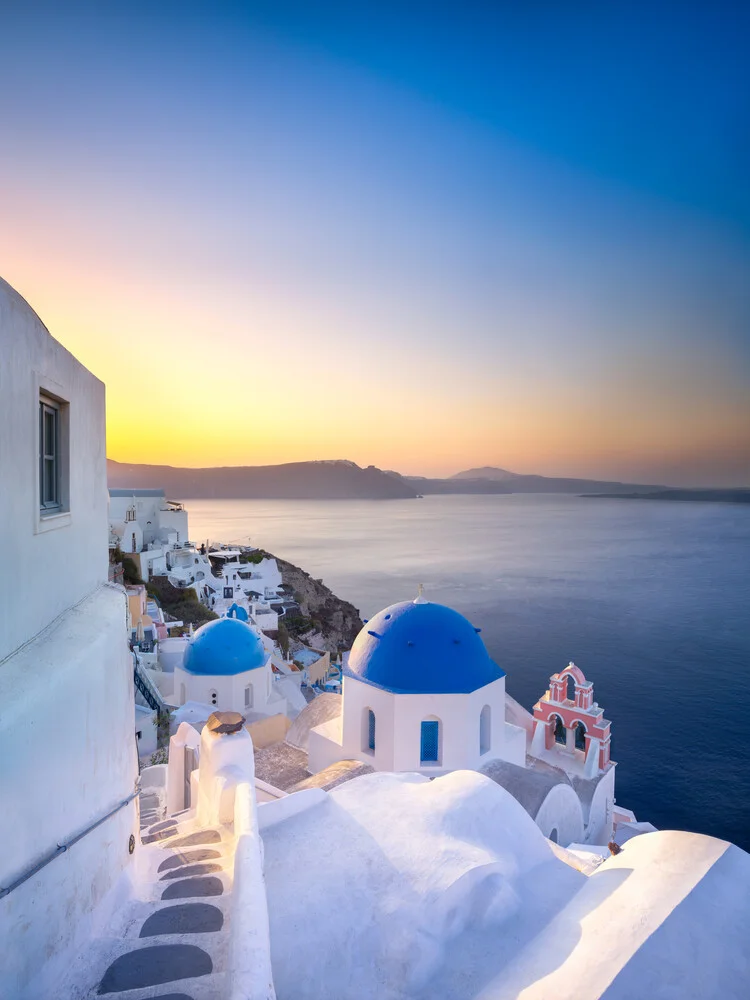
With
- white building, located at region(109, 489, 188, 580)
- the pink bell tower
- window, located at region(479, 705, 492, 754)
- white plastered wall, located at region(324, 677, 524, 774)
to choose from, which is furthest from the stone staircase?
white building, located at region(109, 489, 188, 580)

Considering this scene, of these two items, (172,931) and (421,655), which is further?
(421,655)

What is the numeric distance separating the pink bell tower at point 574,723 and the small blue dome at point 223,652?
27.2 feet

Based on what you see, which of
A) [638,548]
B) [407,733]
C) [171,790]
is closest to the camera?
[171,790]

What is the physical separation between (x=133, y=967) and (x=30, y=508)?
2.80m

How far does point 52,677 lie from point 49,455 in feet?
5.23

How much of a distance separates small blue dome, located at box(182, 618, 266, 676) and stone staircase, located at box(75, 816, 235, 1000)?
11.3 m

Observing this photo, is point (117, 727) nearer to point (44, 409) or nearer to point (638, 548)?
point (44, 409)

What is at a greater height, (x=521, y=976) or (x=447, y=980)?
(x=521, y=976)

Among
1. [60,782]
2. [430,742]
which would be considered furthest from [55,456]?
[430,742]

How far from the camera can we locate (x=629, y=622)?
4875 centimetres

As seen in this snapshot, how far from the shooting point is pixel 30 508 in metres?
3.37

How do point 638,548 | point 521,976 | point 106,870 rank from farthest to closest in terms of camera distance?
point 638,548 < point 106,870 < point 521,976

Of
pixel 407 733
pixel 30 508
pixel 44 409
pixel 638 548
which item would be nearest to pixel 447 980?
pixel 30 508

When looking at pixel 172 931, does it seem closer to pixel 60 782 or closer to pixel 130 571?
pixel 60 782
